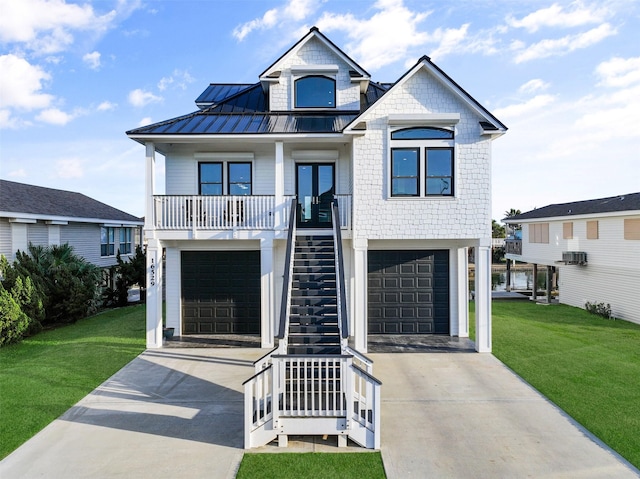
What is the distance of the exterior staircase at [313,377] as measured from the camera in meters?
6.02

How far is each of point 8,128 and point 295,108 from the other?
11556 millimetres

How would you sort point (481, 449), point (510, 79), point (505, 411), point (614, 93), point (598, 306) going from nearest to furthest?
point (481, 449) → point (505, 411) → point (510, 79) → point (614, 93) → point (598, 306)

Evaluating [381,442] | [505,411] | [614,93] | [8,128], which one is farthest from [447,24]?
[8,128]

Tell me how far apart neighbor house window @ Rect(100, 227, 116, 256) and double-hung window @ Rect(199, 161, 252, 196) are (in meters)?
13.5

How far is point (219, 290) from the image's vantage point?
12.8 metres

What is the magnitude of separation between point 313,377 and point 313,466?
1.34 meters

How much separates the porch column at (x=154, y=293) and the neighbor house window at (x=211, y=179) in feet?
8.14

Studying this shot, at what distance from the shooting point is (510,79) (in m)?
14.0

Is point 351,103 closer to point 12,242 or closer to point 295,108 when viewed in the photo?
point 295,108

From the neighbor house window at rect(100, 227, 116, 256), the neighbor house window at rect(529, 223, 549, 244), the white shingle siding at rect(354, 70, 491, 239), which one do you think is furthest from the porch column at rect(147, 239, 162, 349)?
the neighbor house window at rect(529, 223, 549, 244)

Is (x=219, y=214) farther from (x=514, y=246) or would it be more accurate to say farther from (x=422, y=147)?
(x=514, y=246)

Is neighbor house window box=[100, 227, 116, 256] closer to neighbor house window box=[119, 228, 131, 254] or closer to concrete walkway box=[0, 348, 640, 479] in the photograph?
neighbor house window box=[119, 228, 131, 254]

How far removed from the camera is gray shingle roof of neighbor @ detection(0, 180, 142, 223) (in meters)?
17.1

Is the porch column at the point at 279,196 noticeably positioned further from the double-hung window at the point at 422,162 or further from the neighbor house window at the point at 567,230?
the neighbor house window at the point at 567,230
